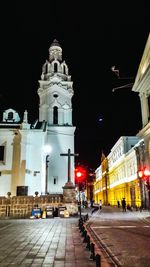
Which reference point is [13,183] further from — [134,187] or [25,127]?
[134,187]

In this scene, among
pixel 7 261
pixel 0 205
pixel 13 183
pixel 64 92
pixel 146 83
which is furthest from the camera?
pixel 64 92

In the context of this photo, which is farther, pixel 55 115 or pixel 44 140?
pixel 55 115

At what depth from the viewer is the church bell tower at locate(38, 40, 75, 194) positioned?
142ft

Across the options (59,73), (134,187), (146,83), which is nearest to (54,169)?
(134,187)

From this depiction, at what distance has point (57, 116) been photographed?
4659 cm

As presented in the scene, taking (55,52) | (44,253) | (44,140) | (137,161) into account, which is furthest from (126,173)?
(44,253)

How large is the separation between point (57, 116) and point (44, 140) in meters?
6.67

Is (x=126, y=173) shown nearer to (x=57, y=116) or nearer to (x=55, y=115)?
(x=57, y=116)

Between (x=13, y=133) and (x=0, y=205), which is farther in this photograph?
(x=13, y=133)

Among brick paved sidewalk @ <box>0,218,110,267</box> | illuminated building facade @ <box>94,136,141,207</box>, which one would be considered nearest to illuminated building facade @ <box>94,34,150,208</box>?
illuminated building facade @ <box>94,136,141,207</box>

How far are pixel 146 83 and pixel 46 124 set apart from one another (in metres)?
21.8

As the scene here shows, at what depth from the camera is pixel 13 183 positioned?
36312mm

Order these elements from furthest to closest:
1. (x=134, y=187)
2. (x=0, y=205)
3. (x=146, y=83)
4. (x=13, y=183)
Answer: (x=134, y=187) → (x=13, y=183) → (x=146, y=83) → (x=0, y=205)

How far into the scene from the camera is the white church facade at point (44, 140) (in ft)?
120
